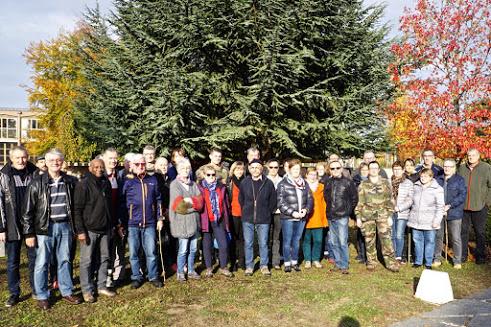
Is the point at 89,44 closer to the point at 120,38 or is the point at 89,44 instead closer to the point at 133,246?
the point at 120,38

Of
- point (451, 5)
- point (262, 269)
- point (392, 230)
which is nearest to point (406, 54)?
point (451, 5)

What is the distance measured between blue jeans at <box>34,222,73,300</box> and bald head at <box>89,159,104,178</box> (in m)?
0.72

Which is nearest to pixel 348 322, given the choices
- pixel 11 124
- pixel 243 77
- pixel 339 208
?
pixel 339 208

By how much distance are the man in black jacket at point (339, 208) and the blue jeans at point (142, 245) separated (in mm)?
3049

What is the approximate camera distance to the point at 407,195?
23.3 feet

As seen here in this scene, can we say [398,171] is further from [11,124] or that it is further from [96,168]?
[11,124]

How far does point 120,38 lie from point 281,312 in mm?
9743

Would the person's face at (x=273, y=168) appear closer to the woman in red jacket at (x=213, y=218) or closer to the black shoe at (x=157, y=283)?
the woman in red jacket at (x=213, y=218)

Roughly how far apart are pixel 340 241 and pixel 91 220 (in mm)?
4039

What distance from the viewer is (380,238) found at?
273 inches

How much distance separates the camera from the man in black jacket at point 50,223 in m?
4.83

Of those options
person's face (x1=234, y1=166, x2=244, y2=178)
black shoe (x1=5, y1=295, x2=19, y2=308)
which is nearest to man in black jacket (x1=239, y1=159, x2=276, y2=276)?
person's face (x1=234, y1=166, x2=244, y2=178)

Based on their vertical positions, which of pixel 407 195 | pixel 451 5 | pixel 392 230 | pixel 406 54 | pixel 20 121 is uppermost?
pixel 20 121

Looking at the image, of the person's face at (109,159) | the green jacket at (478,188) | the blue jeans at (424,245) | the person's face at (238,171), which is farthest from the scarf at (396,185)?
the person's face at (109,159)
